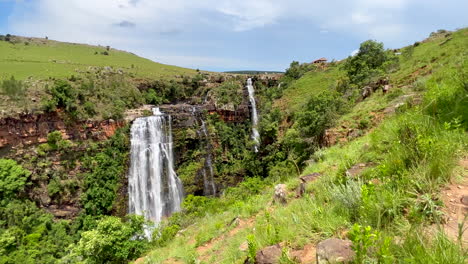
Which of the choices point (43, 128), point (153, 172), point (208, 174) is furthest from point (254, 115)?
point (43, 128)

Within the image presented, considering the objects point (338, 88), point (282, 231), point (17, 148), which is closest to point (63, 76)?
point (17, 148)

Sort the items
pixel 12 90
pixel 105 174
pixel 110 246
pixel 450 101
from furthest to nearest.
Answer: pixel 105 174 → pixel 12 90 → pixel 110 246 → pixel 450 101

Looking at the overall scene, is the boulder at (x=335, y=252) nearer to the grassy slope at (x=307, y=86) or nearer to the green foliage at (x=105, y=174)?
the green foliage at (x=105, y=174)

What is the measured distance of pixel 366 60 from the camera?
84.5 feet

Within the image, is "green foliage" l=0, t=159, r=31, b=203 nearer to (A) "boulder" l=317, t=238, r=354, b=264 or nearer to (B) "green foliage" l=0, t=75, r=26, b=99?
(B) "green foliage" l=0, t=75, r=26, b=99

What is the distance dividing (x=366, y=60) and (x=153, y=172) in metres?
24.6

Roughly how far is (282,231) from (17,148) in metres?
29.8

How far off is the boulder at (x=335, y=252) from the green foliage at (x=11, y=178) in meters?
28.8

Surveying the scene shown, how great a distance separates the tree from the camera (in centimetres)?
2434

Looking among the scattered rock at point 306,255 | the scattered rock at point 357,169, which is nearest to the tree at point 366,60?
the scattered rock at point 357,169

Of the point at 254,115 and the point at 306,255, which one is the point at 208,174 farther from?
the point at 306,255

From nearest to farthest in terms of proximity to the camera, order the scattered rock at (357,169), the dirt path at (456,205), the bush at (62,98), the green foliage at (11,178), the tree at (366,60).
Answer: the dirt path at (456,205)
the scattered rock at (357,169)
the green foliage at (11,178)
the tree at (366,60)
the bush at (62,98)

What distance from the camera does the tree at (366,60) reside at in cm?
2434

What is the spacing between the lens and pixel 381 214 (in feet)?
8.22
